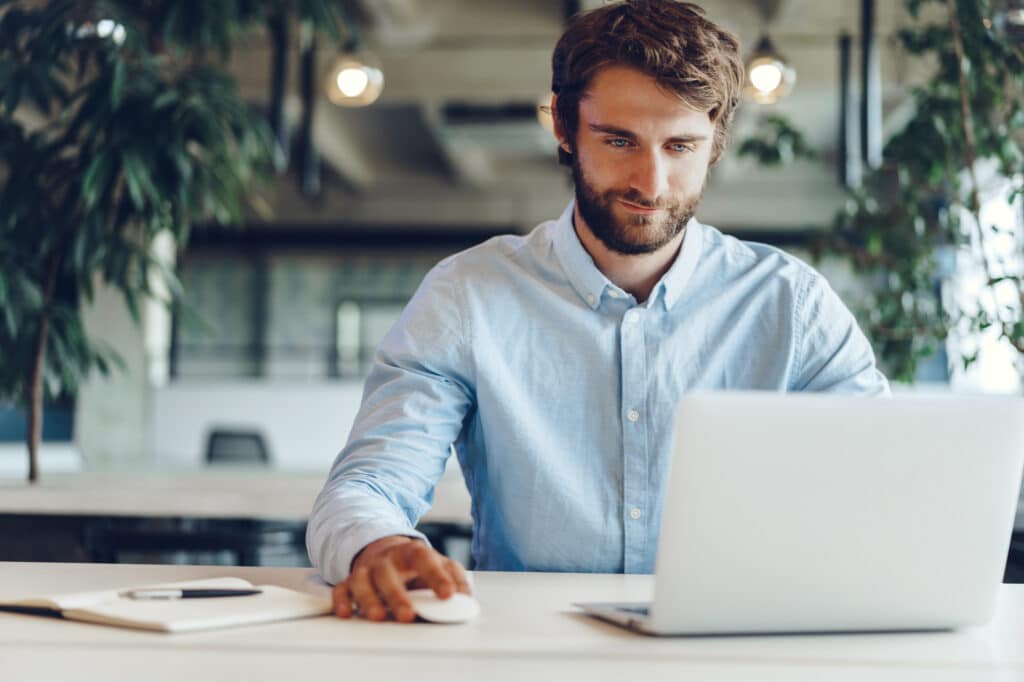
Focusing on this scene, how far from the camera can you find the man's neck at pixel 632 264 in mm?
1765

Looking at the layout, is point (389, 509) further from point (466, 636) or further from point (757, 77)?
point (757, 77)

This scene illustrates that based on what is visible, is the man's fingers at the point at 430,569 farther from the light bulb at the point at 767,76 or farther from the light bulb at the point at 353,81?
the light bulb at the point at 353,81

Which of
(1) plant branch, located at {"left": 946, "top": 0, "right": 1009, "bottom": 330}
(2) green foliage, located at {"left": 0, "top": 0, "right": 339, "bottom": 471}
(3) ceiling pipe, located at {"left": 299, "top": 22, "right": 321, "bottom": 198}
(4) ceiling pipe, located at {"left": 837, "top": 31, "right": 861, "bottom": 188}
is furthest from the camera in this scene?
(3) ceiling pipe, located at {"left": 299, "top": 22, "right": 321, "bottom": 198}

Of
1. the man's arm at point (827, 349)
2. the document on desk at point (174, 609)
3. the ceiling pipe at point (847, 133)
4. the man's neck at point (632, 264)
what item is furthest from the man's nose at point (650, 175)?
the ceiling pipe at point (847, 133)

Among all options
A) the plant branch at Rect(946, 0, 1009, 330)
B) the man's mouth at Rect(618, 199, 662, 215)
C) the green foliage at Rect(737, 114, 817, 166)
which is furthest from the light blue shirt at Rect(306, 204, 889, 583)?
the green foliage at Rect(737, 114, 817, 166)

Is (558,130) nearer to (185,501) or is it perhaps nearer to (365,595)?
(365,595)

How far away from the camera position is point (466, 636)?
1069 mm

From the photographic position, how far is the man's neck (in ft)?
5.79

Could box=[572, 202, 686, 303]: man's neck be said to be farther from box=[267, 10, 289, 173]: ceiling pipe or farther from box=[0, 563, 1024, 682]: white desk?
box=[267, 10, 289, 173]: ceiling pipe

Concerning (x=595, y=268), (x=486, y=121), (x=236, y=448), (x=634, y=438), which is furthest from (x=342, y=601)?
(x=486, y=121)

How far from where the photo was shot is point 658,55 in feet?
5.44

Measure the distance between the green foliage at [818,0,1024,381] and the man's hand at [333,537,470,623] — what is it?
1998 millimetres

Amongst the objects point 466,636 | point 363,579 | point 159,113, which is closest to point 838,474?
point 466,636

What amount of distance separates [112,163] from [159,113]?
0.65ft
